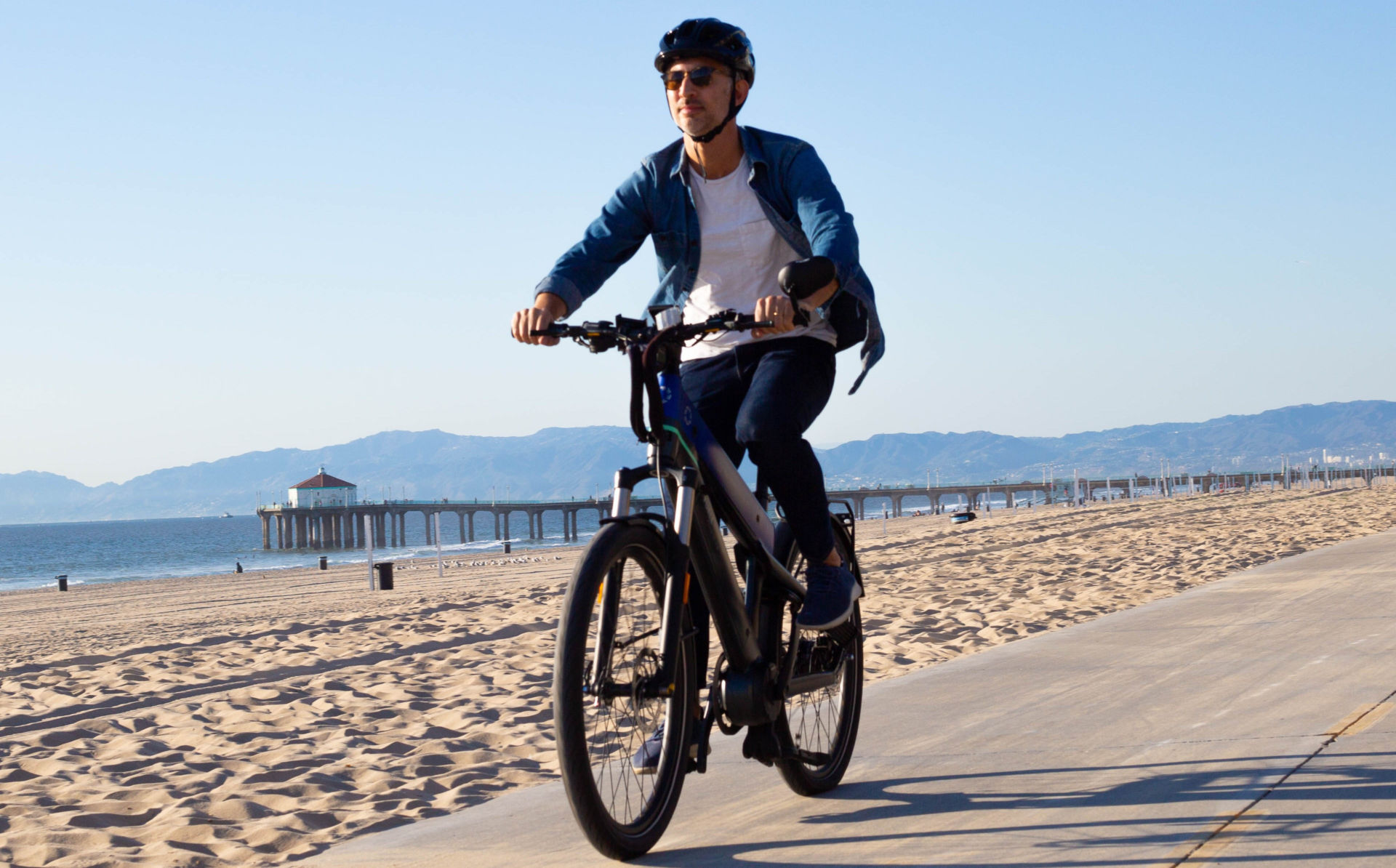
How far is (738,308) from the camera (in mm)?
2725

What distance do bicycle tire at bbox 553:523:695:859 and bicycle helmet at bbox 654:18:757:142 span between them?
101cm

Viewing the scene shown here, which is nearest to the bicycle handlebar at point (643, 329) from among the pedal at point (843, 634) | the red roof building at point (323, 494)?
the pedal at point (843, 634)

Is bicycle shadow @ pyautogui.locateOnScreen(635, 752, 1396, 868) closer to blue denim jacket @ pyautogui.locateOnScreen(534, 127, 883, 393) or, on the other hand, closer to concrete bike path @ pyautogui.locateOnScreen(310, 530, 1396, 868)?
concrete bike path @ pyautogui.locateOnScreen(310, 530, 1396, 868)

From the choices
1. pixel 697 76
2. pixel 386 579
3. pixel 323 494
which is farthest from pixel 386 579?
pixel 323 494

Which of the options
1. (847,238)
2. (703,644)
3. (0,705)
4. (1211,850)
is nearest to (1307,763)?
(1211,850)

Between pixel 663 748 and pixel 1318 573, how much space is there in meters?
7.47

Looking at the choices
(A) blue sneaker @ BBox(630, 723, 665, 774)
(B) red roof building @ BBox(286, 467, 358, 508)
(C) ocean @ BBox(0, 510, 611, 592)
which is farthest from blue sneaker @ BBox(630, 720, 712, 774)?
(B) red roof building @ BBox(286, 467, 358, 508)

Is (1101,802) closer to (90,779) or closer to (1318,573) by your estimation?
(90,779)

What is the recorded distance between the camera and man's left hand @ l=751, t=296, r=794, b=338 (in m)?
2.27

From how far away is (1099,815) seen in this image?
98.3 inches

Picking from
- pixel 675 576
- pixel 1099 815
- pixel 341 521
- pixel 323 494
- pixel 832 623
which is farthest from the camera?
pixel 341 521

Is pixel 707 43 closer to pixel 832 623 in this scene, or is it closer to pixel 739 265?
pixel 739 265

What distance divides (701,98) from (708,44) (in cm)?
11

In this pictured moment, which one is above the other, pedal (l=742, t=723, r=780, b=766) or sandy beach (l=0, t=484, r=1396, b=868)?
pedal (l=742, t=723, r=780, b=766)
